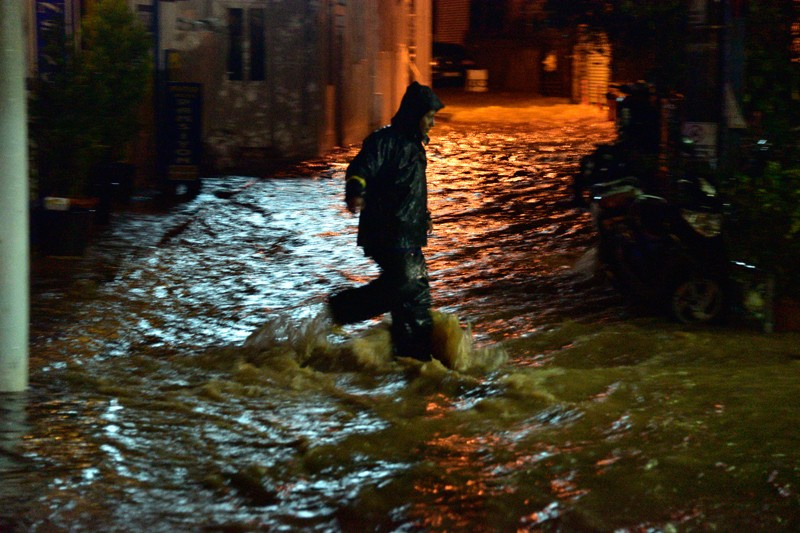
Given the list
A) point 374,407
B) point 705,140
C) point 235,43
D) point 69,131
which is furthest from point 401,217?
point 235,43

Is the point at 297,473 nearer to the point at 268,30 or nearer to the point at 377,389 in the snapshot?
the point at 377,389

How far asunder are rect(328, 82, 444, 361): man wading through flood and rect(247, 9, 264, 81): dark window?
11522 millimetres

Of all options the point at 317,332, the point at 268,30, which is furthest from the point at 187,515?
the point at 268,30

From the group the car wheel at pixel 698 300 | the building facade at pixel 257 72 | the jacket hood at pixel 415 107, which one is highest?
the building facade at pixel 257 72

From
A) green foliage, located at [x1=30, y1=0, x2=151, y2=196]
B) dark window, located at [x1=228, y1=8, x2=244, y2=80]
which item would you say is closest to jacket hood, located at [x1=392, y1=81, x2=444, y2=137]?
green foliage, located at [x1=30, y1=0, x2=151, y2=196]

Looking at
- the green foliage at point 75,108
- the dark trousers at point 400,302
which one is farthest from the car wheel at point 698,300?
the green foliage at point 75,108

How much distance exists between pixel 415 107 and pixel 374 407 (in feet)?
6.55

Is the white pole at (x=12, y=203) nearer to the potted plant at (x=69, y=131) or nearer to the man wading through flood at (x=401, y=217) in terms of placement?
the man wading through flood at (x=401, y=217)

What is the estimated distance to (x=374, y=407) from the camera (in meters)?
6.33

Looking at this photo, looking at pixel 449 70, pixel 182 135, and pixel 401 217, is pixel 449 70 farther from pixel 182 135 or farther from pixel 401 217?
pixel 401 217

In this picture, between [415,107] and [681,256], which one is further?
[681,256]

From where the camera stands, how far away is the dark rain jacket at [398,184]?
6.89 meters

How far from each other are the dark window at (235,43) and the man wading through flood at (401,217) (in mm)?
11444

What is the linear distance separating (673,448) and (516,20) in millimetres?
35489
